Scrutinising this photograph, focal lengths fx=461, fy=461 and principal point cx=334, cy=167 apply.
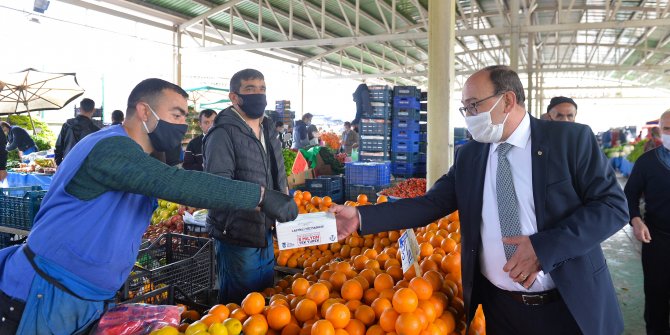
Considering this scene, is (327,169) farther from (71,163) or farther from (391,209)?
(71,163)

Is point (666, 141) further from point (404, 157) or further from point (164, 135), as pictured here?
point (404, 157)

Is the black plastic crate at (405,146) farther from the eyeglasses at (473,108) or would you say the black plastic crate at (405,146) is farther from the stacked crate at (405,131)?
the eyeglasses at (473,108)

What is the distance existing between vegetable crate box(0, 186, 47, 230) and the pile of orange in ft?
8.92

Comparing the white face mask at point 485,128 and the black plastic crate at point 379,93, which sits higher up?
the black plastic crate at point 379,93

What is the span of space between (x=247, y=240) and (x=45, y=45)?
1545cm

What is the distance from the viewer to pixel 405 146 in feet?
28.5

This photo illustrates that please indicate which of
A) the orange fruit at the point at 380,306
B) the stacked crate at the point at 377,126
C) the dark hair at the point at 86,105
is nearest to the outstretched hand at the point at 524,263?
the orange fruit at the point at 380,306

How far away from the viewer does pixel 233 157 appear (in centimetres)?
261

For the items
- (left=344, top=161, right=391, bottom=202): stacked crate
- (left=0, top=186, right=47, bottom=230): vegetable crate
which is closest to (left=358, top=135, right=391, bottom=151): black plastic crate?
(left=344, top=161, right=391, bottom=202): stacked crate

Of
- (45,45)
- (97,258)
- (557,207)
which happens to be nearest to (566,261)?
(557,207)

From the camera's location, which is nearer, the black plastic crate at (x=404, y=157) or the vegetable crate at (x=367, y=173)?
the vegetable crate at (x=367, y=173)

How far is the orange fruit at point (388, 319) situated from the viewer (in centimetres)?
174

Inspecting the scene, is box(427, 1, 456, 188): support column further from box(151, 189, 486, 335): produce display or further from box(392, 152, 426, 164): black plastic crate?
box(392, 152, 426, 164): black plastic crate

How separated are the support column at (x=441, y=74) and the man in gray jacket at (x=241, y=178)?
2.42m
